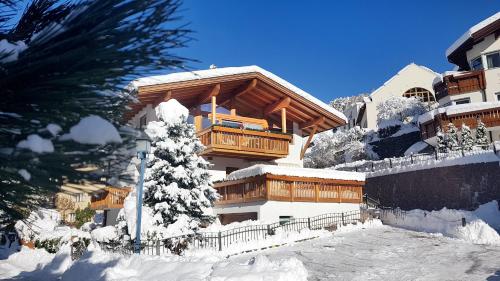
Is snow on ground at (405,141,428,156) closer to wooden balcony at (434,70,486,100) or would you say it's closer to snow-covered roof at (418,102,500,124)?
wooden balcony at (434,70,486,100)

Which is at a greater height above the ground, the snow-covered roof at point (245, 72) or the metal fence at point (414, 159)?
the snow-covered roof at point (245, 72)

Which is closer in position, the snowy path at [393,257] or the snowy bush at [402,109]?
the snowy path at [393,257]

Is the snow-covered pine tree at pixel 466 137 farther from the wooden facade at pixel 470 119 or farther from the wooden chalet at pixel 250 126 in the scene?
the wooden chalet at pixel 250 126

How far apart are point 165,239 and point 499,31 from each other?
34.3m

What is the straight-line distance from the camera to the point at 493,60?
36812 millimetres


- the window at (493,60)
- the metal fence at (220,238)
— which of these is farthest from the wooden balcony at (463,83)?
the metal fence at (220,238)

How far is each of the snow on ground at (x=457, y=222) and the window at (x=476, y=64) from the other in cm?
2017

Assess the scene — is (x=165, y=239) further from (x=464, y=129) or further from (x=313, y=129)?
(x=464, y=129)

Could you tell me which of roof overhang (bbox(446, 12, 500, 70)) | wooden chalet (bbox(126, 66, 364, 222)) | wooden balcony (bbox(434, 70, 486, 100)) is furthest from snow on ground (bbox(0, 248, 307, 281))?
roof overhang (bbox(446, 12, 500, 70))

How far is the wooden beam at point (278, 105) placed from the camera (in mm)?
25703

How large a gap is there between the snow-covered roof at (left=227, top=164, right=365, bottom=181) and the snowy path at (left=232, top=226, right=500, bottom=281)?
3.40 metres

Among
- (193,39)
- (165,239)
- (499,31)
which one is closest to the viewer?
(193,39)

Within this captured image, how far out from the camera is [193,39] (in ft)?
10.1

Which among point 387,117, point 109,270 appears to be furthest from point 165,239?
point 387,117
